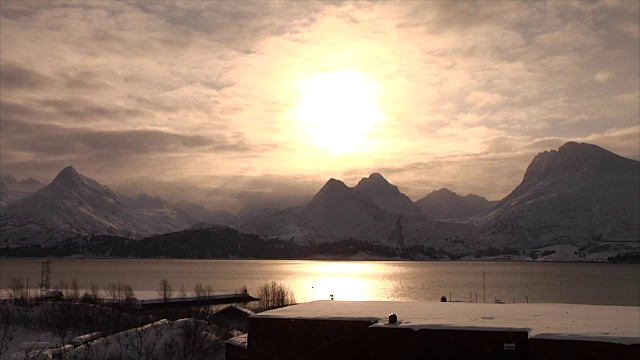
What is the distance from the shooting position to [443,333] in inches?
1179

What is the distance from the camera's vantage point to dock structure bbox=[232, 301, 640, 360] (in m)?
27.9

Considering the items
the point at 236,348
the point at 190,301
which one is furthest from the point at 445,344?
the point at 190,301

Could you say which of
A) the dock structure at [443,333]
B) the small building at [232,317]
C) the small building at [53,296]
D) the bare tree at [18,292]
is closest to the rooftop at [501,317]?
the dock structure at [443,333]

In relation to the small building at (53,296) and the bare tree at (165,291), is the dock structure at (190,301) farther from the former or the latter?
the small building at (53,296)

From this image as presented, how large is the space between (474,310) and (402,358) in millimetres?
9797

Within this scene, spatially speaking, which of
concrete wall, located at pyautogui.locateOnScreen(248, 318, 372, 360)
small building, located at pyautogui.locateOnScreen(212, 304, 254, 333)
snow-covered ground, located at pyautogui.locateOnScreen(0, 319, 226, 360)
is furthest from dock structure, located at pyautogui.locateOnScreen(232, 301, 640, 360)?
small building, located at pyautogui.locateOnScreen(212, 304, 254, 333)

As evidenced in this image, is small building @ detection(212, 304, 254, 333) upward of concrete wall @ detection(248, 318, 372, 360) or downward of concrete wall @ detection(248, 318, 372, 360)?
downward

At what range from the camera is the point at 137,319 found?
75.8 m

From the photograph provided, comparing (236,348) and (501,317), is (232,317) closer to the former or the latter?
(236,348)

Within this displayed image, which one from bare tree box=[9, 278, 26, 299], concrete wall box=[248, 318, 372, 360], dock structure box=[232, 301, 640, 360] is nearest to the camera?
dock structure box=[232, 301, 640, 360]

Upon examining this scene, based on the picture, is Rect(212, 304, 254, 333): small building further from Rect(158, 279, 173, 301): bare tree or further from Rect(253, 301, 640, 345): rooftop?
Rect(253, 301, 640, 345): rooftop

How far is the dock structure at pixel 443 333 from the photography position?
27.9 m

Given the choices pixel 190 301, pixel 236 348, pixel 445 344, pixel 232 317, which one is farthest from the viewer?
pixel 190 301

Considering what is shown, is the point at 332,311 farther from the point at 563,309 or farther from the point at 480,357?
the point at 563,309
